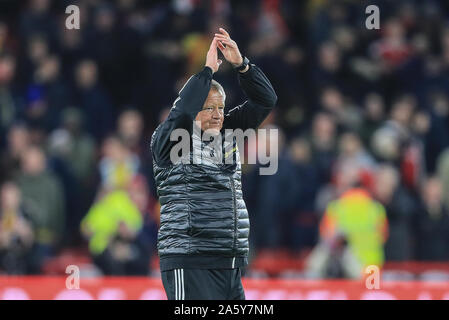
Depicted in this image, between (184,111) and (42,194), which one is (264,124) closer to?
(42,194)

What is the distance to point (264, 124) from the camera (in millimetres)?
13258

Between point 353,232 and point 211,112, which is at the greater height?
point 211,112

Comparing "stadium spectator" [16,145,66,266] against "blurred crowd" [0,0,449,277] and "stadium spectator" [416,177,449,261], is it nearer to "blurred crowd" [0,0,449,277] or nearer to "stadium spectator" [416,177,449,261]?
"blurred crowd" [0,0,449,277]

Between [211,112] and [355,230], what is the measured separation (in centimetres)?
588

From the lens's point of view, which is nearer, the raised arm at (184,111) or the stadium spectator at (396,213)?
the raised arm at (184,111)

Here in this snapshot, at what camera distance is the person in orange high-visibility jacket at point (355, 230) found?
11883 millimetres

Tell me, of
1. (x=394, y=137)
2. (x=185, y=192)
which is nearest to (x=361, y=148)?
(x=394, y=137)

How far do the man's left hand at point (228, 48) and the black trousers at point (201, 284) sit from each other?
1430 mm

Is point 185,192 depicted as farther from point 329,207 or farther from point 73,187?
point 73,187

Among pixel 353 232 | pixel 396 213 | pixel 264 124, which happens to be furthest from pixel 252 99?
pixel 264 124

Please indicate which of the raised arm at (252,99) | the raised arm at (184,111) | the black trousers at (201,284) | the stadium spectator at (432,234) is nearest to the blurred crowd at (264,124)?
the stadium spectator at (432,234)

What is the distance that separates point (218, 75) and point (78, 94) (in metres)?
2.01

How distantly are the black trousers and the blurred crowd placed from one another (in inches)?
205

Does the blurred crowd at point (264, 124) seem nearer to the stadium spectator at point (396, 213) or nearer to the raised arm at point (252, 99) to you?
the stadium spectator at point (396, 213)
